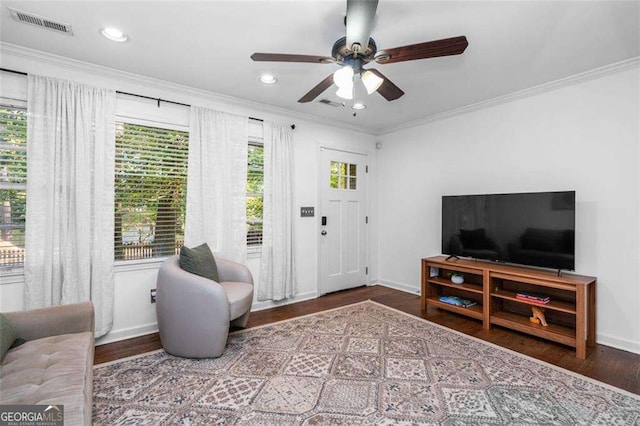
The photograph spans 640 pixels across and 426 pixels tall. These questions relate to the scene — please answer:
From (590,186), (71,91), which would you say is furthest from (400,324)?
(71,91)

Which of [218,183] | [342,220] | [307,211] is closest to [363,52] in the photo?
[218,183]

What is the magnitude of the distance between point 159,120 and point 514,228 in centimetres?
391

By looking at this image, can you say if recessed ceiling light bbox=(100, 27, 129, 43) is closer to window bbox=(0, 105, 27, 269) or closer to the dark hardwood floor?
window bbox=(0, 105, 27, 269)

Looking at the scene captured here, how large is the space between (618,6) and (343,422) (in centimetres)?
314

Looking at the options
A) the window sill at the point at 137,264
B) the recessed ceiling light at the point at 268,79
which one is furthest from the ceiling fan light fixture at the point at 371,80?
the window sill at the point at 137,264

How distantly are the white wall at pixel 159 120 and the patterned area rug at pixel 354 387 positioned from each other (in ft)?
2.20

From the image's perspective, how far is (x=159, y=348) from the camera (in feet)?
9.12

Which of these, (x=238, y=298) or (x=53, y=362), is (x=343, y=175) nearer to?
(x=238, y=298)

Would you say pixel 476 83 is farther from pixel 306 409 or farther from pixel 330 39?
pixel 306 409

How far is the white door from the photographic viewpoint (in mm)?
4520

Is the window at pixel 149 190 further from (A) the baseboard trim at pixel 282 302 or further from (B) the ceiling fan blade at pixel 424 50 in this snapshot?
(B) the ceiling fan blade at pixel 424 50

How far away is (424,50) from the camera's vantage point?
1.90m

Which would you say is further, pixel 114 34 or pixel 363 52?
pixel 114 34

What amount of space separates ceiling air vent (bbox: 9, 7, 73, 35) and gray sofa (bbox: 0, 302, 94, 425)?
2003mm
